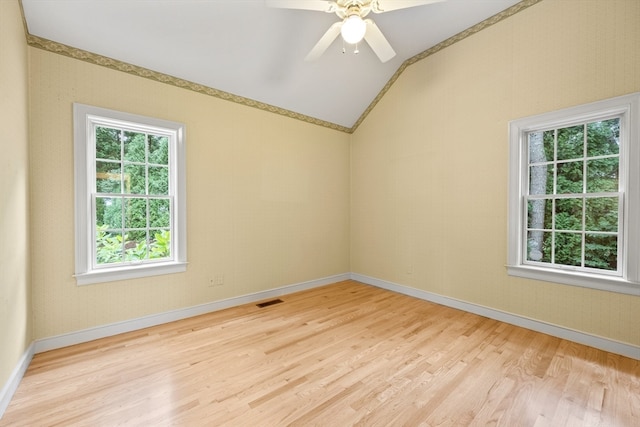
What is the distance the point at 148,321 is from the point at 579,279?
14.0ft

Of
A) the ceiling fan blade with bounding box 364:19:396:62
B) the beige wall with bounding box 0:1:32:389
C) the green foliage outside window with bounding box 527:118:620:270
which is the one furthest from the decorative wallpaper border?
the beige wall with bounding box 0:1:32:389

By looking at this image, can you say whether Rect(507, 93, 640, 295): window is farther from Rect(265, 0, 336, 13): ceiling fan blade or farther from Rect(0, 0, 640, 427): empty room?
Rect(265, 0, 336, 13): ceiling fan blade

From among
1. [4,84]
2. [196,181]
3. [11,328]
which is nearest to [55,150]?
[4,84]

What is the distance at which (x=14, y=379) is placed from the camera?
72.9 inches

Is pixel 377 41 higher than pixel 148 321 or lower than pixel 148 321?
higher

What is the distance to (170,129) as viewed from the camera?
3.02m

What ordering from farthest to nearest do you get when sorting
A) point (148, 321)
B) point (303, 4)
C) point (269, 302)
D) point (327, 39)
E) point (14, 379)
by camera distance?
point (269, 302)
point (148, 321)
point (327, 39)
point (303, 4)
point (14, 379)

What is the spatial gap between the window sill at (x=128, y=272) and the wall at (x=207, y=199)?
0.06 m

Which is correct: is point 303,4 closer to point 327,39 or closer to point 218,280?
point 327,39

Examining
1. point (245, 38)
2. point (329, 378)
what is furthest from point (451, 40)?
point (329, 378)

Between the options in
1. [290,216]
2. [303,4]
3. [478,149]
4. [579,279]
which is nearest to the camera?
[303,4]

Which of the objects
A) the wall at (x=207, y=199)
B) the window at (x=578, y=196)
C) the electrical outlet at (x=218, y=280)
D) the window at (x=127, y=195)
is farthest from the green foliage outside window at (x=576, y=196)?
the window at (x=127, y=195)

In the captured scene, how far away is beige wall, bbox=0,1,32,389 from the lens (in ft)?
5.60

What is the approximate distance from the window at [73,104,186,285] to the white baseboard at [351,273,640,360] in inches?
120
